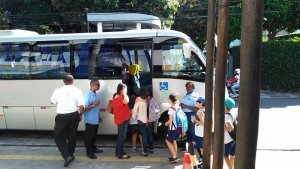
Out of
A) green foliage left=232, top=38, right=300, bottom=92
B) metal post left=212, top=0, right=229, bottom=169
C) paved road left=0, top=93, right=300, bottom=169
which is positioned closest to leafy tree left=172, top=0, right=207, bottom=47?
green foliage left=232, top=38, right=300, bottom=92

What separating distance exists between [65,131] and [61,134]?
0.12m

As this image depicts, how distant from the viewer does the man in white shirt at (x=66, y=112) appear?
7324mm

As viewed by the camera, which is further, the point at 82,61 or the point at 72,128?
the point at 82,61

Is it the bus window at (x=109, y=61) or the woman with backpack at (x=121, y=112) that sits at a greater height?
the bus window at (x=109, y=61)

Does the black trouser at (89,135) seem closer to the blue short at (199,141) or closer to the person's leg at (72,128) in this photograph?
the person's leg at (72,128)

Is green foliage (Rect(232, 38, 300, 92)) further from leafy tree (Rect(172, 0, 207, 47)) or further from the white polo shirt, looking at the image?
the white polo shirt

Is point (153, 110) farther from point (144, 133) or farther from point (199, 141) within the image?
point (199, 141)

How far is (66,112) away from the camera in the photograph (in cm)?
734

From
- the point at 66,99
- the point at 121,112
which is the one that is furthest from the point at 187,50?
the point at 66,99

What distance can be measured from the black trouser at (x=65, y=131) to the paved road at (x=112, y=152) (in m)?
0.35

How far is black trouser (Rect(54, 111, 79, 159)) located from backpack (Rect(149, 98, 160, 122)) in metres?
1.63

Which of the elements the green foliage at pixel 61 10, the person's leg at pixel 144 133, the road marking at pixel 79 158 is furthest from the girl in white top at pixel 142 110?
the green foliage at pixel 61 10

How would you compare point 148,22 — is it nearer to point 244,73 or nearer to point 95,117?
point 95,117

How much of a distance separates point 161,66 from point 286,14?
16.4 meters
